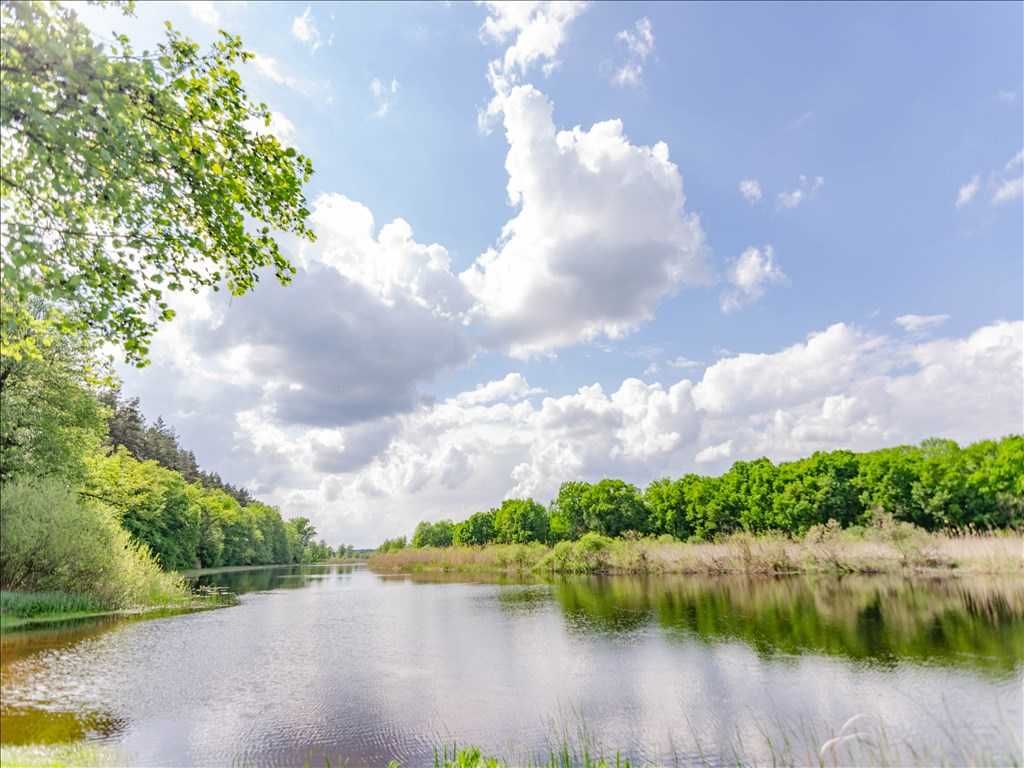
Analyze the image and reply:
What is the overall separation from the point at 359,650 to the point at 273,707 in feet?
26.9

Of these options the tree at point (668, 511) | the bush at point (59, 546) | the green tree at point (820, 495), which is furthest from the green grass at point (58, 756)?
the tree at point (668, 511)

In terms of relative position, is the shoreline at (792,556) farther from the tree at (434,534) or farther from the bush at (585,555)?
the tree at (434,534)

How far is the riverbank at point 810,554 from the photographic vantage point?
36375 mm

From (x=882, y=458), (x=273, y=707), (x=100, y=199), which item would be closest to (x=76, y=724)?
(x=273, y=707)

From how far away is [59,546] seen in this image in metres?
26.1

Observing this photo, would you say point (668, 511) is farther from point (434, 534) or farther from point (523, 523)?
point (434, 534)

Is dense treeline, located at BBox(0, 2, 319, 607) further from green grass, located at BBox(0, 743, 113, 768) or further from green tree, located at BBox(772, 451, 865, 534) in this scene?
green tree, located at BBox(772, 451, 865, 534)

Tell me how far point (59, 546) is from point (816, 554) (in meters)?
45.5

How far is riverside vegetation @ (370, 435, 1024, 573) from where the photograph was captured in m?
41.1

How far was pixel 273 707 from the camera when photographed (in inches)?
566

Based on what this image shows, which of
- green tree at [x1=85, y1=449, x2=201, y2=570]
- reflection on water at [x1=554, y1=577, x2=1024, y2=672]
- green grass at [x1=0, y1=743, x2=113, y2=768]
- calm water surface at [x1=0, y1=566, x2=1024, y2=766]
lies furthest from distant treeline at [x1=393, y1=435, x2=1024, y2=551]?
green grass at [x1=0, y1=743, x2=113, y2=768]

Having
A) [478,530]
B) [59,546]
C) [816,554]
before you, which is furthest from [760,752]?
[478,530]

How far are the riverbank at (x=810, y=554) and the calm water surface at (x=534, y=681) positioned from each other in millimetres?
9712

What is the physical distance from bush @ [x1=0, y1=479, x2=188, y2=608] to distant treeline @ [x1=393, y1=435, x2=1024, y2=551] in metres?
50.6
